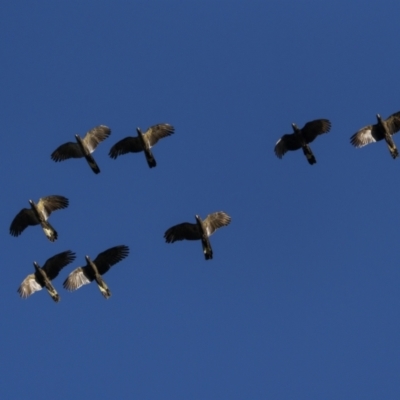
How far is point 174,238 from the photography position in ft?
124

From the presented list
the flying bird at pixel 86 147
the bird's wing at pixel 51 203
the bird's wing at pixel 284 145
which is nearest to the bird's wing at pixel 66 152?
the flying bird at pixel 86 147

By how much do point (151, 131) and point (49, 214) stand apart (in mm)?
5959

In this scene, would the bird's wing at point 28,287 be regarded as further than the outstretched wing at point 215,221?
Yes

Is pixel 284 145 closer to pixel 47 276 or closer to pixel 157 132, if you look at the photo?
pixel 157 132

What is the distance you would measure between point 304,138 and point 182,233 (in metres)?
7.10

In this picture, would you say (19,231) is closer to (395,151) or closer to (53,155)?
(53,155)

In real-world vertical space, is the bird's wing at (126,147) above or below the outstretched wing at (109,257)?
above

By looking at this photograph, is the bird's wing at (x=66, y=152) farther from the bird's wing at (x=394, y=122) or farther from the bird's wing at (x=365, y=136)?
the bird's wing at (x=394, y=122)

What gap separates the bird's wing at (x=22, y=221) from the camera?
3947 centimetres

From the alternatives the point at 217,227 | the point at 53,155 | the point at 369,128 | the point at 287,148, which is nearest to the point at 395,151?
the point at 369,128

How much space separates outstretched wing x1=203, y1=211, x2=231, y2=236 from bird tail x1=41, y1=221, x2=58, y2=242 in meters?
6.80

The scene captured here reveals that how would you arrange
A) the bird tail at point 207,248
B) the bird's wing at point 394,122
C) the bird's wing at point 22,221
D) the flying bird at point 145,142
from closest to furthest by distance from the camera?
the bird tail at point 207,248
the bird's wing at point 394,122
the bird's wing at point 22,221
the flying bird at point 145,142

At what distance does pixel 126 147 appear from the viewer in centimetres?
4069

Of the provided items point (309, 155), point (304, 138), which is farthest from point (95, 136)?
point (309, 155)
